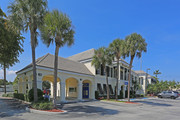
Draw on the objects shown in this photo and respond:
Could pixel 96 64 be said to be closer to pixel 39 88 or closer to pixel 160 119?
pixel 39 88

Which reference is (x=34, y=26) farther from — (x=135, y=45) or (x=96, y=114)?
(x=135, y=45)

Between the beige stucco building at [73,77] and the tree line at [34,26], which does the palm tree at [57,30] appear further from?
the beige stucco building at [73,77]

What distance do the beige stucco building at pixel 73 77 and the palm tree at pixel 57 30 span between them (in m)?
5.06

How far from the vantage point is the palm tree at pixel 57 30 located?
13.3m

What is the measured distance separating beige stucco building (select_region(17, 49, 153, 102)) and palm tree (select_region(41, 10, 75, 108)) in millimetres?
5055

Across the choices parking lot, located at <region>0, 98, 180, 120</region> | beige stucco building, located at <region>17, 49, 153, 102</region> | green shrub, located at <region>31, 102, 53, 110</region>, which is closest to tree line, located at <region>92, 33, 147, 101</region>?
beige stucco building, located at <region>17, 49, 153, 102</region>

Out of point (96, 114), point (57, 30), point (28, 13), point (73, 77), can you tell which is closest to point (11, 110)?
point (96, 114)

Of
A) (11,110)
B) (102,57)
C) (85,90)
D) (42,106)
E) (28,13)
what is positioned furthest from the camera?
(85,90)

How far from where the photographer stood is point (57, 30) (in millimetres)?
13500

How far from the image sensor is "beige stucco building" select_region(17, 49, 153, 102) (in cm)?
1952

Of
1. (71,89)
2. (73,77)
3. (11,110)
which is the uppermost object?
(73,77)

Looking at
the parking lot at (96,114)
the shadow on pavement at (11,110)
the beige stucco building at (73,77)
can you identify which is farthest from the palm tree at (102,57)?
the shadow on pavement at (11,110)

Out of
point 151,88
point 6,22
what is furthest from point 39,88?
point 151,88

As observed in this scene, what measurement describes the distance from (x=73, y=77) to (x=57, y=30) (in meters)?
10.8
